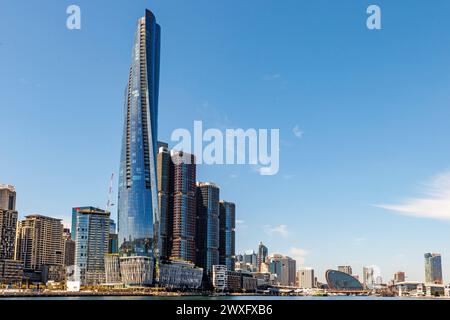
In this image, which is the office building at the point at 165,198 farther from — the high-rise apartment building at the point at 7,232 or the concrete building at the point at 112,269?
the high-rise apartment building at the point at 7,232

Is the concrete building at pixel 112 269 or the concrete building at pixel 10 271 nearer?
the concrete building at pixel 10 271

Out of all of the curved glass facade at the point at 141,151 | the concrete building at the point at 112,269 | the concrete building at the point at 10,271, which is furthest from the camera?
the concrete building at the point at 112,269

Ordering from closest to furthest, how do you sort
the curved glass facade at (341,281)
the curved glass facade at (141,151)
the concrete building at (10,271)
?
the curved glass facade at (141,151) < the concrete building at (10,271) < the curved glass facade at (341,281)

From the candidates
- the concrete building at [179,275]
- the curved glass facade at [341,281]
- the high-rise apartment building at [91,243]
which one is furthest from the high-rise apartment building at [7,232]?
the curved glass facade at [341,281]

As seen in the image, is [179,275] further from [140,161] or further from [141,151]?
[141,151]

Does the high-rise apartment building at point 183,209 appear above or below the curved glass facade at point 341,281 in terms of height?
above

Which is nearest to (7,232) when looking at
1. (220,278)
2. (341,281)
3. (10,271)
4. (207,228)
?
(10,271)
